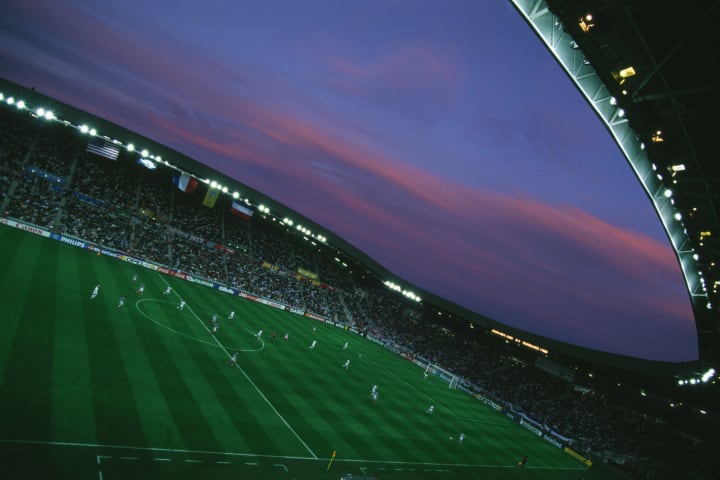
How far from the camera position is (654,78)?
11109 millimetres

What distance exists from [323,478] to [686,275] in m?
20.9

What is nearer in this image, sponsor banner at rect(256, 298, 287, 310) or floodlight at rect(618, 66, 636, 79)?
floodlight at rect(618, 66, 636, 79)

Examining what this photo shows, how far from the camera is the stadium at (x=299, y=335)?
484 inches

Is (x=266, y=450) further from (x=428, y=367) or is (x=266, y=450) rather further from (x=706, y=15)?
(x=428, y=367)

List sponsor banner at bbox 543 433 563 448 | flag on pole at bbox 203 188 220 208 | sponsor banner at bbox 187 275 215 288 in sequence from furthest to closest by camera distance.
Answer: flag on pole at bbox 203 188 220 208
sponsor banner at bbox 187 275 215 288
sponsor banner at bbox 543 433 563 448

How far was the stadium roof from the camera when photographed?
9477 mm

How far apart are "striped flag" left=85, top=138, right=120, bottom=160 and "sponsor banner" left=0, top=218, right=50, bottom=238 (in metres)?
12.9

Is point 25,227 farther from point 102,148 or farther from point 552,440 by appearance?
point 552,440

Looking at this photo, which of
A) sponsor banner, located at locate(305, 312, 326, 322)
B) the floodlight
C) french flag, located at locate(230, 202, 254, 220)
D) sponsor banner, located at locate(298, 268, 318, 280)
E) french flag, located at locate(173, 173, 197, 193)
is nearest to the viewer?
the floodlight

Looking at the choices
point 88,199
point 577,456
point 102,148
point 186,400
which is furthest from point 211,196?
point 577,456

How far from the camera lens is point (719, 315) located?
22.5 m

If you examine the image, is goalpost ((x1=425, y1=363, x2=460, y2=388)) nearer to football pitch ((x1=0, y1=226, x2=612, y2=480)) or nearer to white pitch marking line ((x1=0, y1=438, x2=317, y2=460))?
football pitch ((x1=0, y1=226, x2=612, y2=480))

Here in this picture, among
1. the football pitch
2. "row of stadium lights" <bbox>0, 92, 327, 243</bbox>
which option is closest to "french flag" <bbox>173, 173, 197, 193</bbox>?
"row of stadium lights" <bbox>0, 92, 327, 243</bbox>

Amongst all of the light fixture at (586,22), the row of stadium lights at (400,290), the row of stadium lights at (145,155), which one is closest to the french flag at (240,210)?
the row of stadium lights at (145,155)
